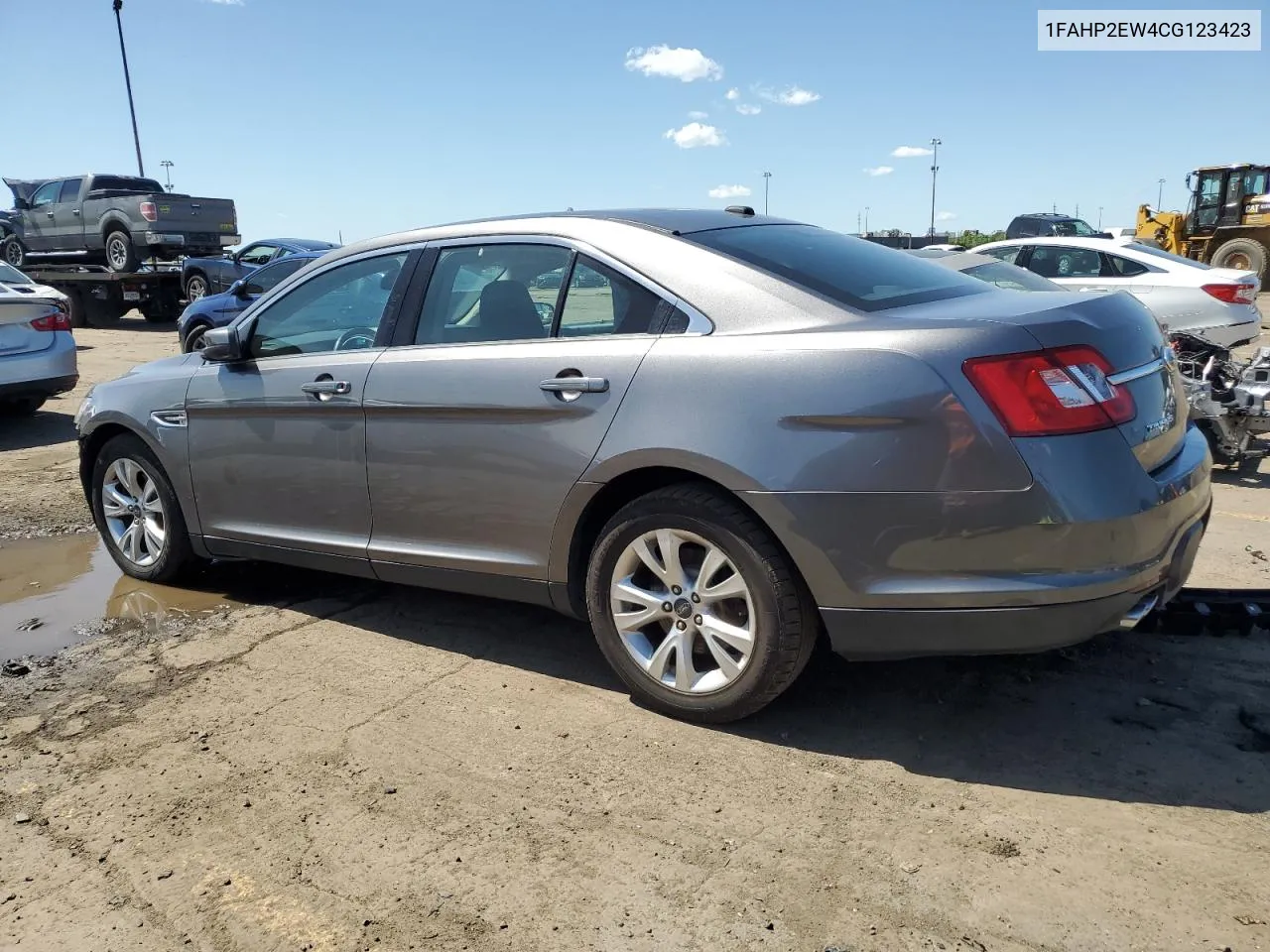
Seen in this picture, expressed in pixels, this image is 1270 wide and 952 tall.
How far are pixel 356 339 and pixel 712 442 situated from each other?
73.4 inches

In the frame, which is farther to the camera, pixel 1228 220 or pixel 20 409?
pixel 1228 220

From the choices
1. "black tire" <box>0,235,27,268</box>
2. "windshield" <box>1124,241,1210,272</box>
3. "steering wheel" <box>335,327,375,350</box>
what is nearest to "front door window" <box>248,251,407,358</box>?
"steering wheel" <box>335,327,375,350</box>

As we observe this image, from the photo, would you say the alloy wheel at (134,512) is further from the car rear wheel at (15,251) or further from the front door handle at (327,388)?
the car rear wheel at (15,251)

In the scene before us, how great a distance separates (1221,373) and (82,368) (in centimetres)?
1350

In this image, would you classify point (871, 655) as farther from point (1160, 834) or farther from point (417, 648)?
point (417, 648)

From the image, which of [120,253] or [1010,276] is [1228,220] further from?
[120,253]

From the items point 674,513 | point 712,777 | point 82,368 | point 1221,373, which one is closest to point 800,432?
point 674,513

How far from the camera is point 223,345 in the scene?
4.52 meters

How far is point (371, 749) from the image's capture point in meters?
3.36


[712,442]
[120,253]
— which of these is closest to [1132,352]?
[712,442]

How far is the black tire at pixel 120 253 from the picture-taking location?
20.3m

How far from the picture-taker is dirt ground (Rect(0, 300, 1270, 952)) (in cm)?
245

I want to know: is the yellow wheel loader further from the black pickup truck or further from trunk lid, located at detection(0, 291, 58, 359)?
trunk lid, located at detection(0, 291, 58, 359)

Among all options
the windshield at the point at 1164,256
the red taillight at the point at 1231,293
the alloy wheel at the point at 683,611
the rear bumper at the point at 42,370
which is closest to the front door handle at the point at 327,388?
the alloy wheel at the point at 683,611
